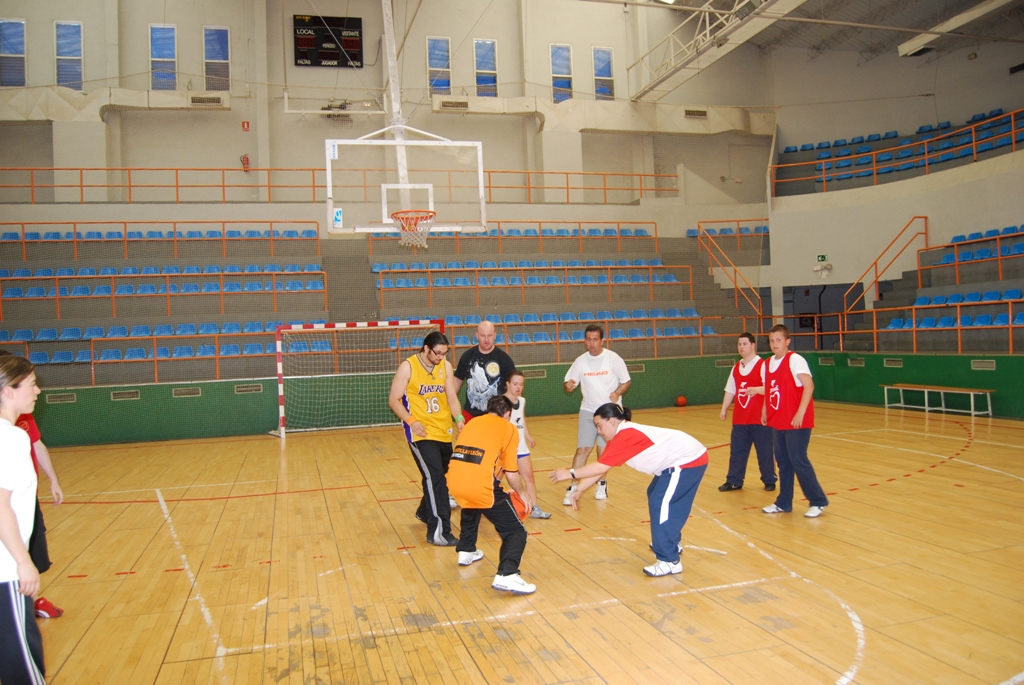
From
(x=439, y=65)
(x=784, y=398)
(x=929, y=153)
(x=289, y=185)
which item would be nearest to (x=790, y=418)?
(x=784, y=398)

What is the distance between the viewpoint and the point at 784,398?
21.6 feet

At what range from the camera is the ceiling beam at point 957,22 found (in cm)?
1681

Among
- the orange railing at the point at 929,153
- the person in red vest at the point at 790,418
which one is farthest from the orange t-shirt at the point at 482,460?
the orange railing at the point at 929,153

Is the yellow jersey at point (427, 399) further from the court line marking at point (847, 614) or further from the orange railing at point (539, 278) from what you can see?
the orange railing at point (539, 278)

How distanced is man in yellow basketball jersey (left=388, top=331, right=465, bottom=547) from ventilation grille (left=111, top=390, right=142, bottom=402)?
9785 mm

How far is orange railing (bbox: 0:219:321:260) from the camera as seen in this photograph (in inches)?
704

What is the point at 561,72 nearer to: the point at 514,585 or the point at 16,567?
the point at 514,585

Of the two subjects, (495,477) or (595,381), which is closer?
(495,477)

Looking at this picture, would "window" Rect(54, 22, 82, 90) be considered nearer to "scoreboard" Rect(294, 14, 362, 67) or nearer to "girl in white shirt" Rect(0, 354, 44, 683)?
"scoreboard" Rect(294, 14, 362, 67)

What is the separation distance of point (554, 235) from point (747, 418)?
13.6m

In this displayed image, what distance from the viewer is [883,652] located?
3871 millimetres

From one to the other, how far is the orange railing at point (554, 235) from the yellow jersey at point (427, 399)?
1378cm

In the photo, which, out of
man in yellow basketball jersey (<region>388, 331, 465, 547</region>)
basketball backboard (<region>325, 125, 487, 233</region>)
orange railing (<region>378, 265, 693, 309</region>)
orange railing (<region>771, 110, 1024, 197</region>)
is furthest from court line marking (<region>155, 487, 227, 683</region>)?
orange railing (<region>771, 110, 1024, 197</region>)

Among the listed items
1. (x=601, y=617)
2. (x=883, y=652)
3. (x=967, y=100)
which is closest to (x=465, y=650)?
(x=601, y=617)
